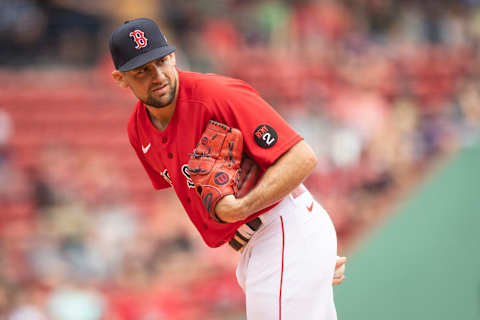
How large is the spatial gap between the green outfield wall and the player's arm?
6.97 feet

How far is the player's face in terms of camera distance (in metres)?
2.38

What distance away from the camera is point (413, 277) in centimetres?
513

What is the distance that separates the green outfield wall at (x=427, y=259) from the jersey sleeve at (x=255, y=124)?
2.19 meters

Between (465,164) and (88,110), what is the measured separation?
163 inches

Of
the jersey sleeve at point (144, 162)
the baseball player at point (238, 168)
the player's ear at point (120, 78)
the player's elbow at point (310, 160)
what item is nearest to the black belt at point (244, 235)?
the baseball player at point (238, 168)

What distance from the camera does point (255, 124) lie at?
A: 2.38 metres

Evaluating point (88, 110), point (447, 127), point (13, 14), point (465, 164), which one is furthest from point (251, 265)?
point (447, 127)

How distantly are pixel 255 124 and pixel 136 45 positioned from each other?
1.73 ft

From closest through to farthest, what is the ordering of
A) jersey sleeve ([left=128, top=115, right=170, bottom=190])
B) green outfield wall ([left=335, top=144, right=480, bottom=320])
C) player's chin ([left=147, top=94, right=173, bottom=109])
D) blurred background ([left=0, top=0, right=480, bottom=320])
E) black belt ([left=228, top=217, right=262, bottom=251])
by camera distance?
player's chin ([left=147, top=94, right=173, bottom=109])
black belt ([left=228, top=217, right=262, bottom=251])
jersey sleeve ([left=128, top=115, right=170, bottom=190])
green outfield wall ([left=335, top=144, right=480, bottom=320])
blurred background ([left=0, top=0, right=480, bottom=320])

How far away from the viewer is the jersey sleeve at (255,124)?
236 cm

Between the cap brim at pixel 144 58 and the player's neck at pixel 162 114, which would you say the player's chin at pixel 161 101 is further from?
the cap brim at pixel 144 58

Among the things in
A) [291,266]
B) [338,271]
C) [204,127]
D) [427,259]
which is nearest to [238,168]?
[204,127]

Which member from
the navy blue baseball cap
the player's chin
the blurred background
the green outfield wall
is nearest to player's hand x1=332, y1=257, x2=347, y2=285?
the player's chin

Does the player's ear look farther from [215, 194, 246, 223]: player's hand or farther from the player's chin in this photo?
[215, 194, 246, 223]: player's hand
